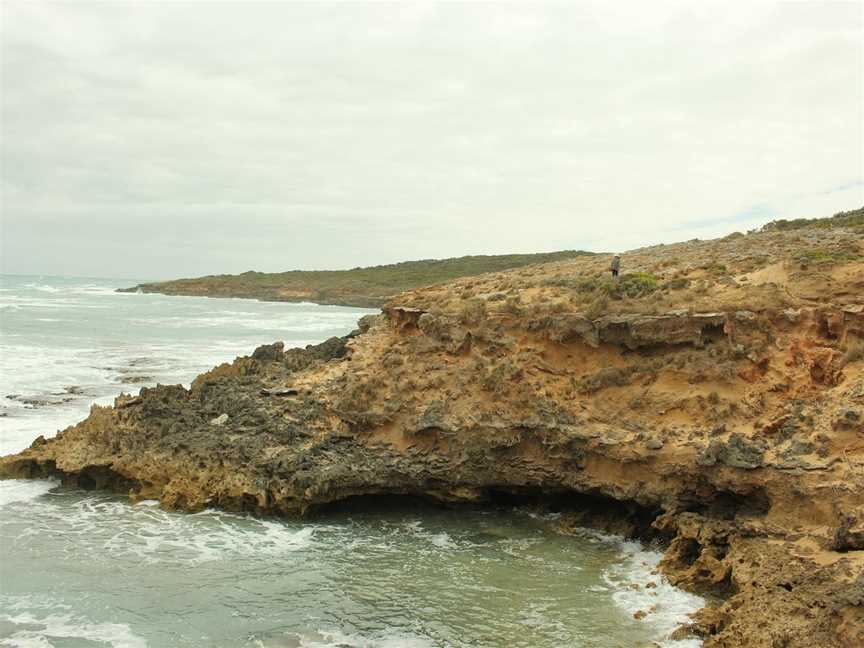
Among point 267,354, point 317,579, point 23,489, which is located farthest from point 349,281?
point 317,579

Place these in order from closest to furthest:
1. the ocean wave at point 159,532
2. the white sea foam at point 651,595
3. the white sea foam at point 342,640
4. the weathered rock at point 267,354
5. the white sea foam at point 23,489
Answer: the white sea foam at point 342,640, the white sea foam at point 651,595, the ocean wave at point 159,532, the white sea foam at point 23,489, the weathered rock at point 267,354

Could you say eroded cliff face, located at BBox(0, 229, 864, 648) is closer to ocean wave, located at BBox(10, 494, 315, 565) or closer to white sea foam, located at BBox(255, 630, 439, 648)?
ocean wave, located at BBox(10, 494, 315, 565)

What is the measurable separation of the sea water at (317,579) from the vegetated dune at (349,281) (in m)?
64.8

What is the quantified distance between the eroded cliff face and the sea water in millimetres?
524

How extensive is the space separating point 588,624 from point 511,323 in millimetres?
6310

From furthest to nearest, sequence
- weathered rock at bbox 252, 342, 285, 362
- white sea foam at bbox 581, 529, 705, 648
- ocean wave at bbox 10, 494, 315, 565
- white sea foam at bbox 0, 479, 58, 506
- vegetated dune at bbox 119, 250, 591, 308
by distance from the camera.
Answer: vegetated dune at bbox 119, 250, 591, 308 → weathered rock at bbox 252, 342, 285, 362 → white sea foam at bbox 0, 479, 58, 506 → ocean wave at bbox 10, 494, 315, 565 → white sea foam at bbox 581, 529, 705, 648

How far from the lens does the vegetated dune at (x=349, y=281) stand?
280 feet

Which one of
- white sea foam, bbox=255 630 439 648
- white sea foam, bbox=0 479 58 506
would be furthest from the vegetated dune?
white sea foam, bbox=255 630 439 648

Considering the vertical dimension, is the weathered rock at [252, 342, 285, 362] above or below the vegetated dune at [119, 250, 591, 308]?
below

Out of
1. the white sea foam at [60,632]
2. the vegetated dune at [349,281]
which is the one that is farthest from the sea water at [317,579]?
the vegetated dune at [349,281]

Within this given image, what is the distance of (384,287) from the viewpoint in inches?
3457

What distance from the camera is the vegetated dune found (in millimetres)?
85250

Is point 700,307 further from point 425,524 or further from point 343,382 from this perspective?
point 343,382

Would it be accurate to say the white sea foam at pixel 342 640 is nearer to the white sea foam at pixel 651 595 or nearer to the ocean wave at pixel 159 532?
the ocean wave at pixel 159 532
